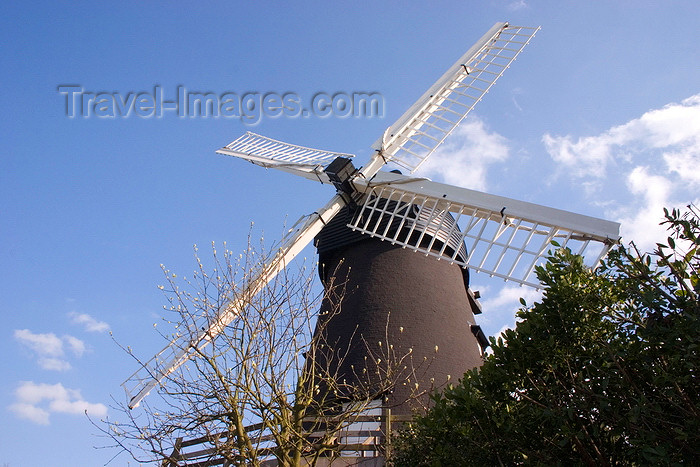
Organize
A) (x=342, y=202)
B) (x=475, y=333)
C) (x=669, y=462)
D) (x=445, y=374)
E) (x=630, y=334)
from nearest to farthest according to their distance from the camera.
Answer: (x=669, y=462) → (x=630, y=334) → (x=445, y=374) → (x=342, y=202) → (x=475, y=333)

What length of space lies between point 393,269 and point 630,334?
285 inches

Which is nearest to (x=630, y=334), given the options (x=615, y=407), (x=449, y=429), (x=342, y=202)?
(x=615, y=407)

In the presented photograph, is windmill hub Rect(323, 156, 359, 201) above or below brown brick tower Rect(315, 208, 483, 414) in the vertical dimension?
above

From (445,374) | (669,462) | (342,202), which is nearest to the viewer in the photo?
(669,462)

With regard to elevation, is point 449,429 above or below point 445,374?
below

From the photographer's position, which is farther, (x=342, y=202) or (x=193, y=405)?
(x=342, y=202)

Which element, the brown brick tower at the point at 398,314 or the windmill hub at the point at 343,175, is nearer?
the brown brick tower at the point at 398,314

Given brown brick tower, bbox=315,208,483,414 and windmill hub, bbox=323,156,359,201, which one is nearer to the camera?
brown brick tower, bbox=315,208,483,414

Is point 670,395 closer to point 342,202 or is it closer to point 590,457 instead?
point 590,457

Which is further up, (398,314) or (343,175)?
(343,175)

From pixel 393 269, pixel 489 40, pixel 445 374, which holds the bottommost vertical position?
pixel 445 374

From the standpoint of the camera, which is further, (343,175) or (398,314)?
(398,314)

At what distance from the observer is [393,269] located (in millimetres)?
11820

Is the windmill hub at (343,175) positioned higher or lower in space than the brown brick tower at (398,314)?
higher
